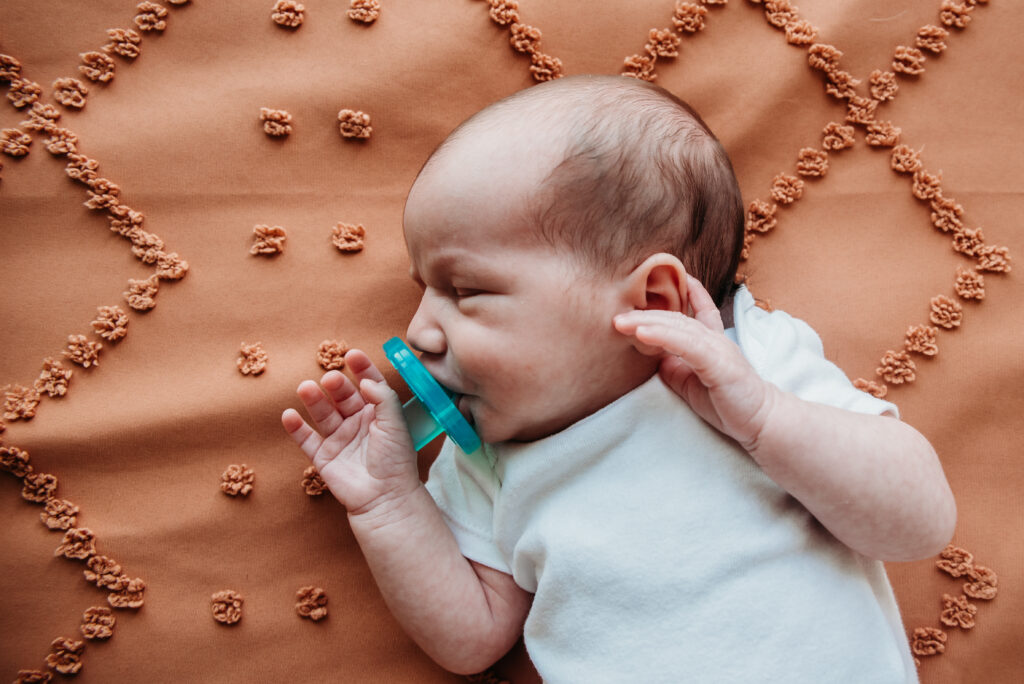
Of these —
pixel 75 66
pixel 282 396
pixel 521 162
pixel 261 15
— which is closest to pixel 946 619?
pixel 521 162

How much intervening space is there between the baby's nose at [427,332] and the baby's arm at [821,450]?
0.22 m

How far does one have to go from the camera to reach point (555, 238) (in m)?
0.88

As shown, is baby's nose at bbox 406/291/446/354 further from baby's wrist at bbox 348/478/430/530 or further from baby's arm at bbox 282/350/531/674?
baby's wrist at bbox 348/478/430/530

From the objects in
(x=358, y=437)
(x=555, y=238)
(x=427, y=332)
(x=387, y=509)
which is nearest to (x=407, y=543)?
(x=387, y=509)

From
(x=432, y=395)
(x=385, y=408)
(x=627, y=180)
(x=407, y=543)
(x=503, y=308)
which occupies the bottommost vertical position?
(x=407, y=543)

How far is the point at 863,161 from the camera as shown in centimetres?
121

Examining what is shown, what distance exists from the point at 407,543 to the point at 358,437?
172mm

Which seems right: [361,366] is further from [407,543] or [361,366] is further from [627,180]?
[627,180]

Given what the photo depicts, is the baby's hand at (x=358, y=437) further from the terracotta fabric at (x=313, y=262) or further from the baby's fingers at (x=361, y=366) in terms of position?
the terracotta fabric at (x=313, y=262)

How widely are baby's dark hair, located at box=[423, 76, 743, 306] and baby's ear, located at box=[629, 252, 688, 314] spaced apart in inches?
0.9

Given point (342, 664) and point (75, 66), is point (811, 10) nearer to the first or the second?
point (75, 66)

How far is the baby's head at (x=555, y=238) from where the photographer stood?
882 millimetres

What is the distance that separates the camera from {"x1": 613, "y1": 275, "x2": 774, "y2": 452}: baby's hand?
2.76 feet

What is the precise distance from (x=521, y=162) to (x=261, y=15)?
1.94 feet
